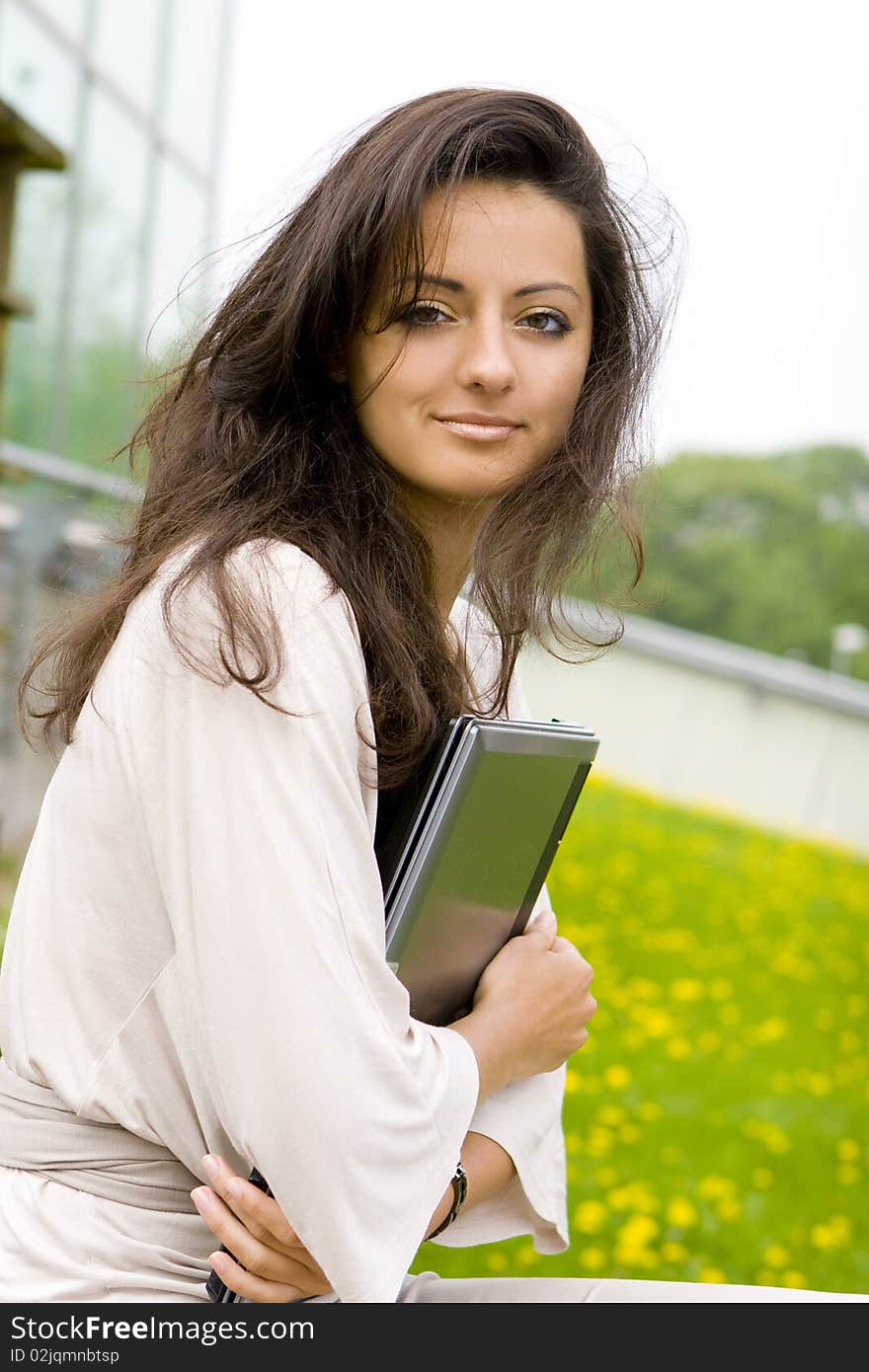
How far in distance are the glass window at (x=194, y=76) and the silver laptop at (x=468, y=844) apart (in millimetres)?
7302

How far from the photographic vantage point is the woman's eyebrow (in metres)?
1.47

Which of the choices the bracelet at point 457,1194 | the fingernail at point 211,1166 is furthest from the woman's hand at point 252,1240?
the bracelet at point 457,1194

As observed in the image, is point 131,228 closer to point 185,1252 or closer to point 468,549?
point 468,549

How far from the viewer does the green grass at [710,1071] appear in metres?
3.69

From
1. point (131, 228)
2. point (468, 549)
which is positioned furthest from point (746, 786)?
point (468, 549)

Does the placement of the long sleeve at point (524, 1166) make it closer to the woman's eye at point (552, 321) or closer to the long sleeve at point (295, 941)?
the long sleeve at point (295, 941)

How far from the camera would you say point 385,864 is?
58.0 inches

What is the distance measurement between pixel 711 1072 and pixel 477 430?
4.08 meters

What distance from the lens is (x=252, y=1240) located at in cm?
128

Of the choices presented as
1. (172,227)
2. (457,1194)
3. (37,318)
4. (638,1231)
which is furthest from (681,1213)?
(172,227)

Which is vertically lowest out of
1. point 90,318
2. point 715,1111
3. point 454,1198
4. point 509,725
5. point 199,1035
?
point 715,1111

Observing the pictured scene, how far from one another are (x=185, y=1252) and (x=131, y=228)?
6.96m

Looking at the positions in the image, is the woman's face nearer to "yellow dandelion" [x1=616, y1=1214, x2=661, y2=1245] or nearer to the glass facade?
"yellow dandelion" [x1=616, y1=1214, x2=661, y2=1245]

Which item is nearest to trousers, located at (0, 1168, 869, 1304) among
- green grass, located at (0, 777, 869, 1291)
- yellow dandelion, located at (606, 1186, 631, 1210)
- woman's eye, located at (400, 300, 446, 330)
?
woman's eye, located at (400, 300, 446, 330)
